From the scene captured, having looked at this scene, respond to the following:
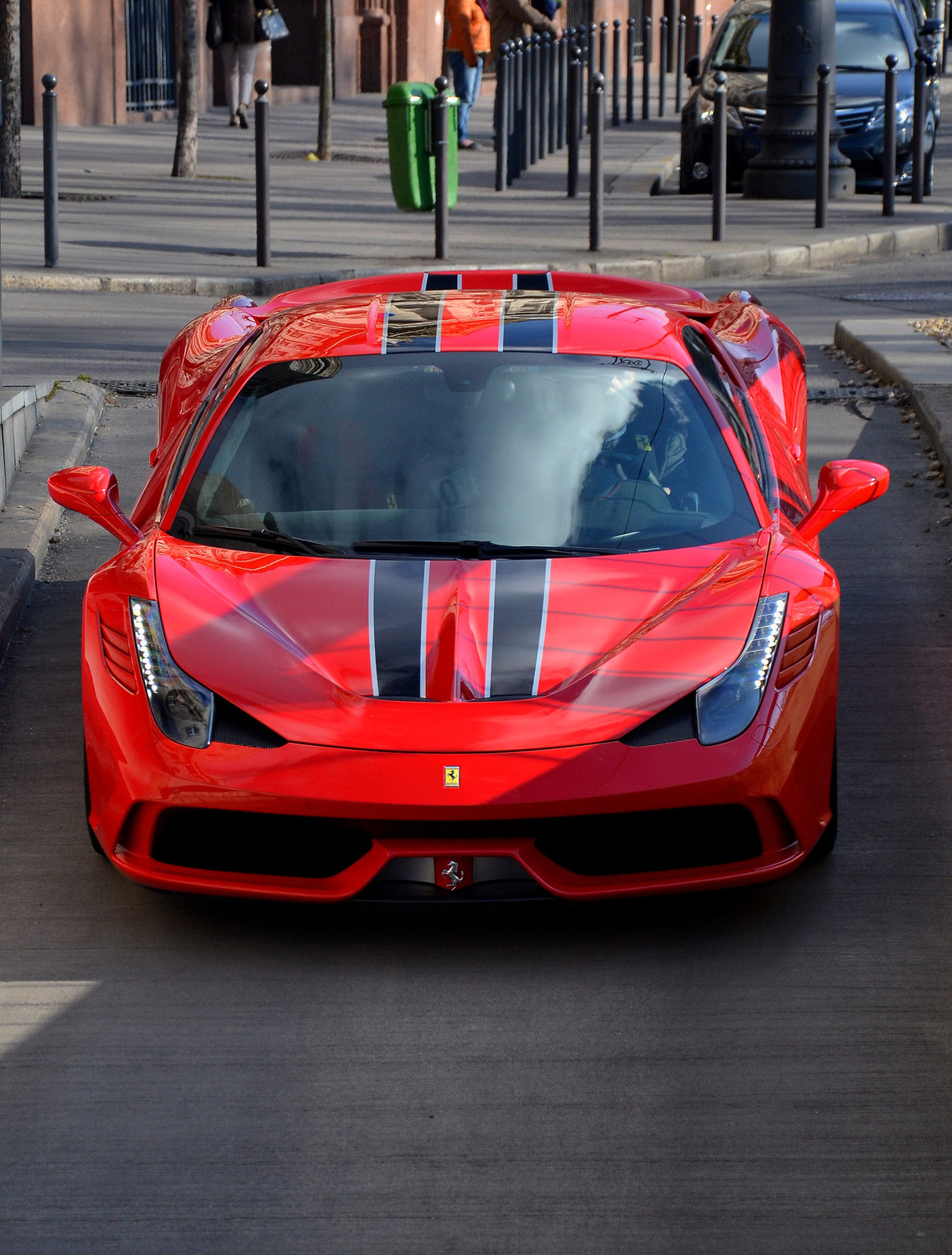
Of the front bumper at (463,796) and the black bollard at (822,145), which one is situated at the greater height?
the black bollard at (822,145)

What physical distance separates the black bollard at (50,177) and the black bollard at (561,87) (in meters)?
10.4

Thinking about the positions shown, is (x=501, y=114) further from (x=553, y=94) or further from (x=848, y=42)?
(x=553, y=94)

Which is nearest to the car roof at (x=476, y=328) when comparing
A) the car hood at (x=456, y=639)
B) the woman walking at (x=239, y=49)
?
the car hood at (x=456, y=639)

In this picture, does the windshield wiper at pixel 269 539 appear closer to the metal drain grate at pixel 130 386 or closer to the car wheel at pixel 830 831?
the car wheel at pixel 830 831

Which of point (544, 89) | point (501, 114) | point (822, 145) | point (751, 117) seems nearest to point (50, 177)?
point (822, 145)

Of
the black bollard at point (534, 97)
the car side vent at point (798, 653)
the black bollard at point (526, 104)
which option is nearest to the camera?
the car side vent at point (798, 653)

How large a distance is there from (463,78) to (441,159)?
30.4ft

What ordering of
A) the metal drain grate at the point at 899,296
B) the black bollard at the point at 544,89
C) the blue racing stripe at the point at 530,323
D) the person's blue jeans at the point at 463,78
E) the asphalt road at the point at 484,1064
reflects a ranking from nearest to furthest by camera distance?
the asphalt road at the point at 484,1064, the blue racing stripe at the point at 530,323, the metal drain grate at the point at 899,296, the black bollard at the point at 544,89, the person's blue jeans at the point at 463,78

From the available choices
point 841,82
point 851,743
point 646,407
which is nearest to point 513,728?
point 646,407

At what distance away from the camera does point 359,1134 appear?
3.36m

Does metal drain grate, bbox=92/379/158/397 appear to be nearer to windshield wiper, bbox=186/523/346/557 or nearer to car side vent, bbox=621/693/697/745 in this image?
windshield wiper, bbox=186/523/346/557

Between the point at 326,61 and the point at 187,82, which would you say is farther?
the point at 326,61

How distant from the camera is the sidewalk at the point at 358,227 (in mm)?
13438

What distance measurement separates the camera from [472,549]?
446 centimetres
